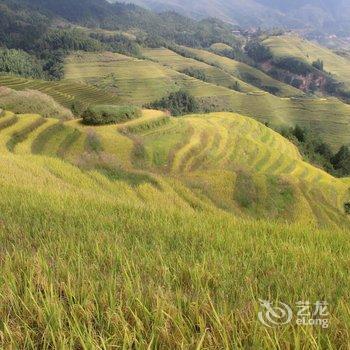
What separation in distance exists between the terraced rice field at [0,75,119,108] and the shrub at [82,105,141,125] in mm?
78487

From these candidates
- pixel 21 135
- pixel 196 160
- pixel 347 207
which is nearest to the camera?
pixel 347 207

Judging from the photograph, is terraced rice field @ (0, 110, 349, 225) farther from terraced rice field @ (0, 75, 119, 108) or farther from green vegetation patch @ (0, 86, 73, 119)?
terraced rice field @ (0, 75, 119, 108)

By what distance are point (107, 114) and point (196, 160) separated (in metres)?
14.5

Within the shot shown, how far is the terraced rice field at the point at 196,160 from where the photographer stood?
92.6 ft

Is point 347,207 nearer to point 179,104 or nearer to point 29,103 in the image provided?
point 29,103

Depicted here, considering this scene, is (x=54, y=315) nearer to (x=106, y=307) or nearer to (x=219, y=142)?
(x=106, y=307)

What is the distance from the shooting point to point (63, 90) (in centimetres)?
15800

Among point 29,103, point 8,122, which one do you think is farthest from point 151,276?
point 29,103

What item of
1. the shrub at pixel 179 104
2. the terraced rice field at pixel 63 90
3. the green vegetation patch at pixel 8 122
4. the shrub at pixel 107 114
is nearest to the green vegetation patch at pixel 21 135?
the green vegetation patch at pixel 8 122

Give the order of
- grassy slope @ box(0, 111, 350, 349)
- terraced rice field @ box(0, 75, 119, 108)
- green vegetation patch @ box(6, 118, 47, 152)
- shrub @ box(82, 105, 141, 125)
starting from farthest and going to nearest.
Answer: terraced rice field @ box(0, 75, 119, 108) < shrub @ box(82, 105, 141, 125) < green vegetation patch @ box(6, 118, 47, 152) < grassy slope @ box(0, 111, 350, 349)

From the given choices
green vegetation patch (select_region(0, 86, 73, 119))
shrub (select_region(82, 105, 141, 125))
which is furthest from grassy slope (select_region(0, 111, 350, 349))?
green vegetation patch (select_region(0, 86, 73, 119))

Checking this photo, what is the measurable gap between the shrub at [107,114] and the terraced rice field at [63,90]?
7849 cm

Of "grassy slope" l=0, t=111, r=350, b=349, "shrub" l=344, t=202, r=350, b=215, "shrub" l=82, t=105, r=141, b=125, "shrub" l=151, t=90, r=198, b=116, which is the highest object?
"grassy slope" l=0, t=111, r=350, b=349

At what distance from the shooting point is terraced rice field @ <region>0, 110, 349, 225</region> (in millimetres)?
28219
